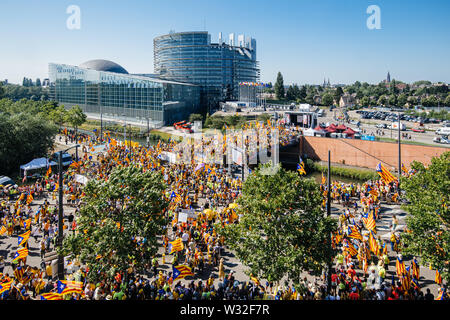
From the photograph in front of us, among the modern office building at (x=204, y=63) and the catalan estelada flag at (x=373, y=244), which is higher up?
the modern office building at (x=204, y=63)

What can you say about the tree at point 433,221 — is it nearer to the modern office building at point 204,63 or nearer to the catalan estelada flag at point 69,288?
the catalan estelada flag at point 69,288

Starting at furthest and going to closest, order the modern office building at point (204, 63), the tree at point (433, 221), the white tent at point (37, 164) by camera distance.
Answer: the modern office building at point (204, 63) < the white tent at point (37, 164) < the tree at point (433, 221)

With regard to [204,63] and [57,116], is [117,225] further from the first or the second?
[204,63]

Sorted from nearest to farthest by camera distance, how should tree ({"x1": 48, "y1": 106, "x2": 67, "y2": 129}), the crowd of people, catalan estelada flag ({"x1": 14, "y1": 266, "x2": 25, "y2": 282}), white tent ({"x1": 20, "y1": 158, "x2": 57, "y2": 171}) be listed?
the crowd of people, catalan estelada flag ({"x1": 14, "y1": 266, "x2": 25, "y2": 282}), white tent ({"x1": 20, "y1": 158, "x2": 57, "y2": 171}), tree ({"x1": 48, "y1": 106, "x2": 67, "y2": 129})

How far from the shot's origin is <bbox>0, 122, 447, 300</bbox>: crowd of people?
11438 millimetres

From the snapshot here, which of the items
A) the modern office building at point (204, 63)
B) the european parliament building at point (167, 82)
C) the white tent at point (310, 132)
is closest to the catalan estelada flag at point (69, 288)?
the white tent at point (310, 132)

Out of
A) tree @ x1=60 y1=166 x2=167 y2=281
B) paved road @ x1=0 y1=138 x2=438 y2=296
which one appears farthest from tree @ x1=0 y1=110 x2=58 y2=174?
tree @ x1=60 y1=166 x2=167 y2=281

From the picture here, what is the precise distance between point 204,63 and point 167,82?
48.8 m

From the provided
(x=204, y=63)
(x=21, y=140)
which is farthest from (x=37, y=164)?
(x=204, y=63)

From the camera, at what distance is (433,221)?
11.3 m

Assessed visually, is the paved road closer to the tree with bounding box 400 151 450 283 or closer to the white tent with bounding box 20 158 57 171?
the tree with bounding box 400 151 450 283

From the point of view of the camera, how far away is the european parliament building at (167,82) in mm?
71938

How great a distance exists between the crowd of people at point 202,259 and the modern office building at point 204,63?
88157 millimetres
